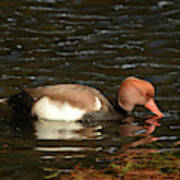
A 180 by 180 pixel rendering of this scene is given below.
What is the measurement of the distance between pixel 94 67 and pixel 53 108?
2.37m

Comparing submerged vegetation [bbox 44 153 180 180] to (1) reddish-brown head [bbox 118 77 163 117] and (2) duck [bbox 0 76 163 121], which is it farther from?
(1) reddish-brown head [bbox 118 77 163 117]

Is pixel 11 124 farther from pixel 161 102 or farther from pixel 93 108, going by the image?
pixel 161 102

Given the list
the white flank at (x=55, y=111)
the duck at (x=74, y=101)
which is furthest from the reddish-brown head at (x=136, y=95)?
the white flank at (x=55, y=111)

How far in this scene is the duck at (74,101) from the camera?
8953 mm

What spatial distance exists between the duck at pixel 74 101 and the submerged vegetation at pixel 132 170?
2463mm

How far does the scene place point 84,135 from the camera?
324 inches

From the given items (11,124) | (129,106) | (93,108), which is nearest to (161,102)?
(129,106)

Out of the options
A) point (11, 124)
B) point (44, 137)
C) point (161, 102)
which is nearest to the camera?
point (44, 137)

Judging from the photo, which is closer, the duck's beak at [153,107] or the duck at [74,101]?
the duck at [74,101]

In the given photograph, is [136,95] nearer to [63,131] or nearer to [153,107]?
[153,107]

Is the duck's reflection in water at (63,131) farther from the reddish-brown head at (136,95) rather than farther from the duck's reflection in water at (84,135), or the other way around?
the reddish-brown head at (136,95)

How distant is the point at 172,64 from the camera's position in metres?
11.3

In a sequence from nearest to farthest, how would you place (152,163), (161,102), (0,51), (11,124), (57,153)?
(152,163)
(57,153)
(11,124)
(161,102)
(0,51)

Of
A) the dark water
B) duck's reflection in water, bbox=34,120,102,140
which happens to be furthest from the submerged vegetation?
duck's reflection in water, bbox=34,120,102,140
